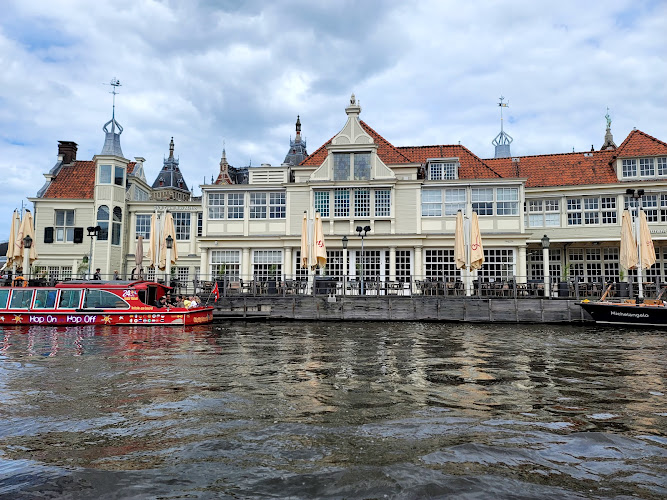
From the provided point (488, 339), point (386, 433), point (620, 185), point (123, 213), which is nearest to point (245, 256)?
point (123, 213)

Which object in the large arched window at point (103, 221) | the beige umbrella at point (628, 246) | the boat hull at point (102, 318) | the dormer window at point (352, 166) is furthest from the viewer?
the large arched window at point (103, 221)

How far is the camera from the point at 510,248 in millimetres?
30344

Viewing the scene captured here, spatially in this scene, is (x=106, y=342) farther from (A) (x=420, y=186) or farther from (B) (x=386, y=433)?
(A) (x=420, y=186)

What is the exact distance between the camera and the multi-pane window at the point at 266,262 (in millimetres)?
32094

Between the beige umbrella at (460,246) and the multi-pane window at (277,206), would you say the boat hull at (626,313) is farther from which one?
the multi-pane window at (277,206)

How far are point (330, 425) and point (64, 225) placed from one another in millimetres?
36135

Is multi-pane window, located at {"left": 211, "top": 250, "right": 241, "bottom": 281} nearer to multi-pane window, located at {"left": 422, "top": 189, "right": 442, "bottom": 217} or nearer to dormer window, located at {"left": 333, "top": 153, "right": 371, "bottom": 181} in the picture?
dormer window, located at {"left": 333, "top": 153, "right": 371, "bottom": 181}

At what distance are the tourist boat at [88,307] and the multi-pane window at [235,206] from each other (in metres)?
12.0

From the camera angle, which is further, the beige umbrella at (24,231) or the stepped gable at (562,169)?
the stepped gable at (562,169)

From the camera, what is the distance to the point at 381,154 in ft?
110

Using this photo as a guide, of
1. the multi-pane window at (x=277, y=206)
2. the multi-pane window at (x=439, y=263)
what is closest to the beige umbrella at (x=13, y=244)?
the multi-pane window at (x=277, y=206)

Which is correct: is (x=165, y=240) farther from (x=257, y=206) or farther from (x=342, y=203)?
(x=342, y=203)

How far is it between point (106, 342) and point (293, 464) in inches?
461

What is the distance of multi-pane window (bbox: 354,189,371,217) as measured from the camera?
103 feet
